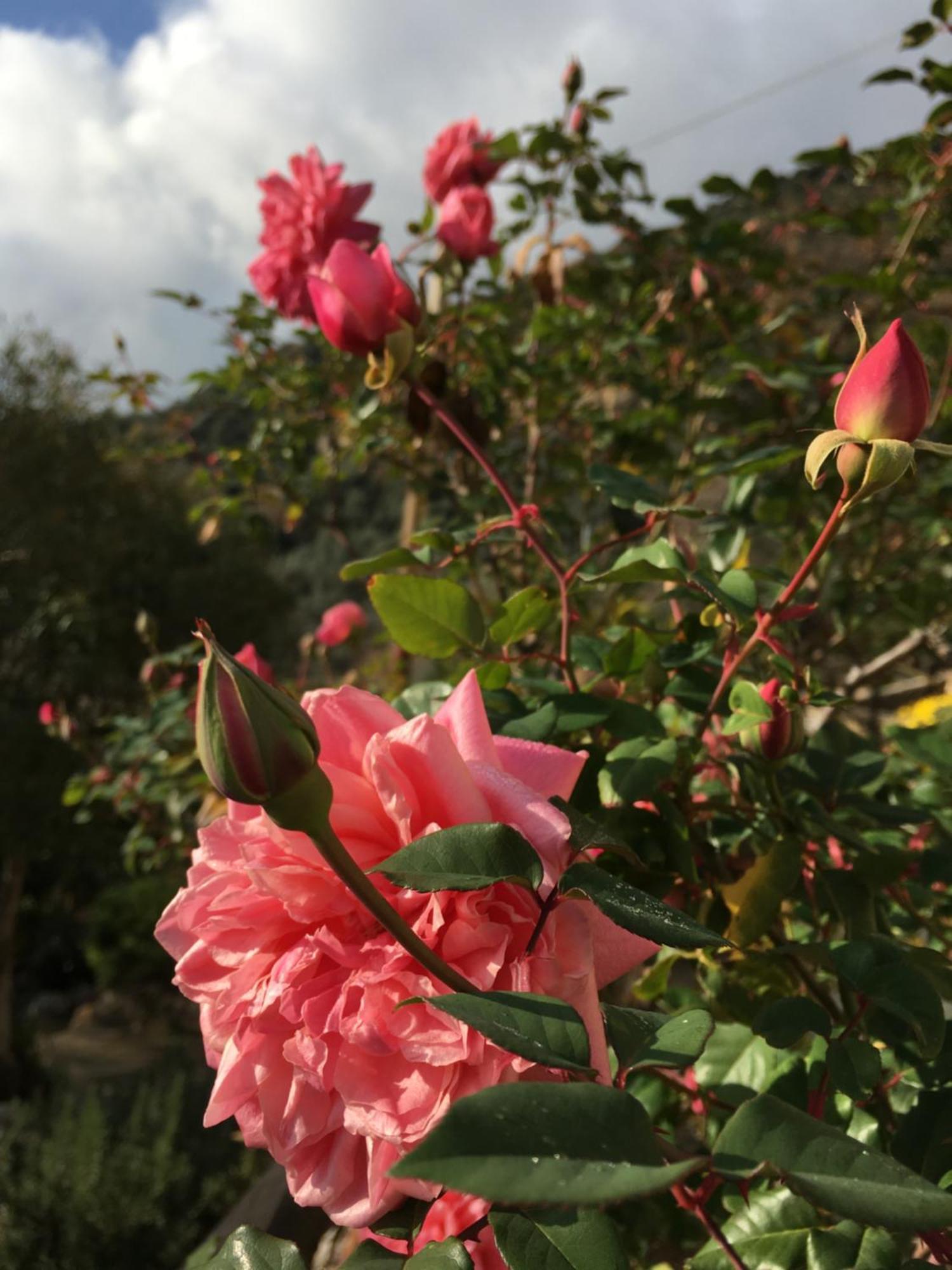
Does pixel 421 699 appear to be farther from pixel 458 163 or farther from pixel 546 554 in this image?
pixel 458 163

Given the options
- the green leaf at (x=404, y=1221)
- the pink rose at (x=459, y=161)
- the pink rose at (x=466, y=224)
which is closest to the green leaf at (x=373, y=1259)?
the green leaf at (x=404, y=1221)

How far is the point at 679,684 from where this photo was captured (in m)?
0.48

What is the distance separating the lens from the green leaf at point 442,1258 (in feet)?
0.78

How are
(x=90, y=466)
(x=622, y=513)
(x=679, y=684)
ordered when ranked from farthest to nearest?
(x=90, y=466) < (x=622, y=513) < (x=679, y=684)

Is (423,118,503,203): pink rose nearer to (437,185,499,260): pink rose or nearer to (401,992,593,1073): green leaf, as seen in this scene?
(437,185,499,260): pink rose

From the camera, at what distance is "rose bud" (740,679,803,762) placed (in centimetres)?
40

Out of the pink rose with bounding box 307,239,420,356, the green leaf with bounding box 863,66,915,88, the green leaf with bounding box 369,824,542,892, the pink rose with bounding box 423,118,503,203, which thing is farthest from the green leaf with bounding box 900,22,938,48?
the green leaf with bounding box 369,824,542,892

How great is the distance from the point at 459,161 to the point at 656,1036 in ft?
3.51

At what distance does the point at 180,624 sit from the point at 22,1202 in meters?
3.55

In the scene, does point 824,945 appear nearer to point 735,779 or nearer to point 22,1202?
point 735,779

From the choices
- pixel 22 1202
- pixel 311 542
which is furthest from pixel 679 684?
pixel 311 542

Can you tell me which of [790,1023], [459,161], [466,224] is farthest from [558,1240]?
[459,161]

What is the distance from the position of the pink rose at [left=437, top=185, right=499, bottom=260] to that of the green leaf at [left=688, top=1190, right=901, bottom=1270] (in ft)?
2.66

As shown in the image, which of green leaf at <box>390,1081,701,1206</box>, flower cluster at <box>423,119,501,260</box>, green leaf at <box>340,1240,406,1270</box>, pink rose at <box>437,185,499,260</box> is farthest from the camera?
flower cluster at <box>423,119,501,260</box>
